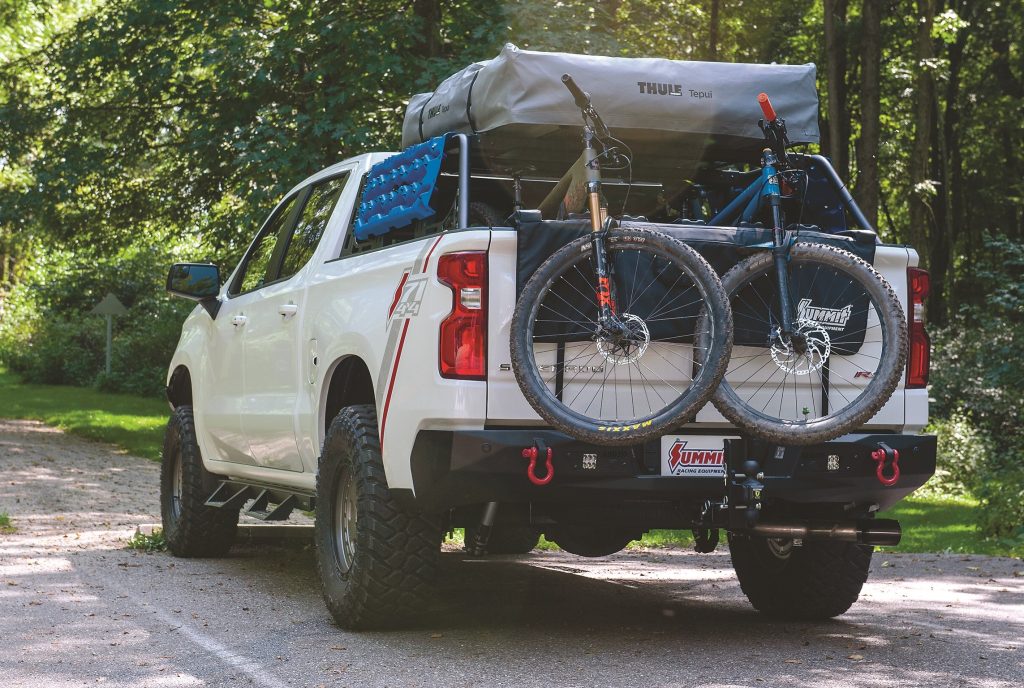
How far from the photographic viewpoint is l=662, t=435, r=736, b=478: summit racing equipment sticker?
547cm

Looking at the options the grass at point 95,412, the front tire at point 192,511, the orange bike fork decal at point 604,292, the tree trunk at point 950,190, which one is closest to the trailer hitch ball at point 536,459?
the orange bike fork decal at point 604,292

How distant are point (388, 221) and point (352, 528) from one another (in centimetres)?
141

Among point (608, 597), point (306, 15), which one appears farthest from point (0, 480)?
point (608, 597)

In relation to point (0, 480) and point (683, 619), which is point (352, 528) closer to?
point (683, 619)

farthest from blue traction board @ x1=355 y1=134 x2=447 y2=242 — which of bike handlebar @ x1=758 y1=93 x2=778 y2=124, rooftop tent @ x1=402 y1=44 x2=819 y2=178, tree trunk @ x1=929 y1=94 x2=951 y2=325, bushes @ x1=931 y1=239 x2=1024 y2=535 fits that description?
tree trunk @ x1=929 y1=94 x2=951 y2=325

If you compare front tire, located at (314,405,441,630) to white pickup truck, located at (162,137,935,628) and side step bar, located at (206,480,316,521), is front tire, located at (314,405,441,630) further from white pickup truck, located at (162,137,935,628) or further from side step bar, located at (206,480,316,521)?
side step bar, located at (206,480,316,521)

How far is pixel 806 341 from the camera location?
5.57 m

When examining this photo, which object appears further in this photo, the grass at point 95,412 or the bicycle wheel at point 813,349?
the grass at point 95,412

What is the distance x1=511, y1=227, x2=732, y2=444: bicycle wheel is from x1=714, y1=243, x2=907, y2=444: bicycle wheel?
8.9 inches

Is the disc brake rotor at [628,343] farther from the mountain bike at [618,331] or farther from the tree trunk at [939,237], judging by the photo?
the tree trunk at [939,237]

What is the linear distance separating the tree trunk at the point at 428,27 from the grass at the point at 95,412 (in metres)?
6.34

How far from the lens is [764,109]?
5898 millimetres

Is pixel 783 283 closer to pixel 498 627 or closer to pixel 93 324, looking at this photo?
pixel 498 627

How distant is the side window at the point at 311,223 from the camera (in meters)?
7.42
